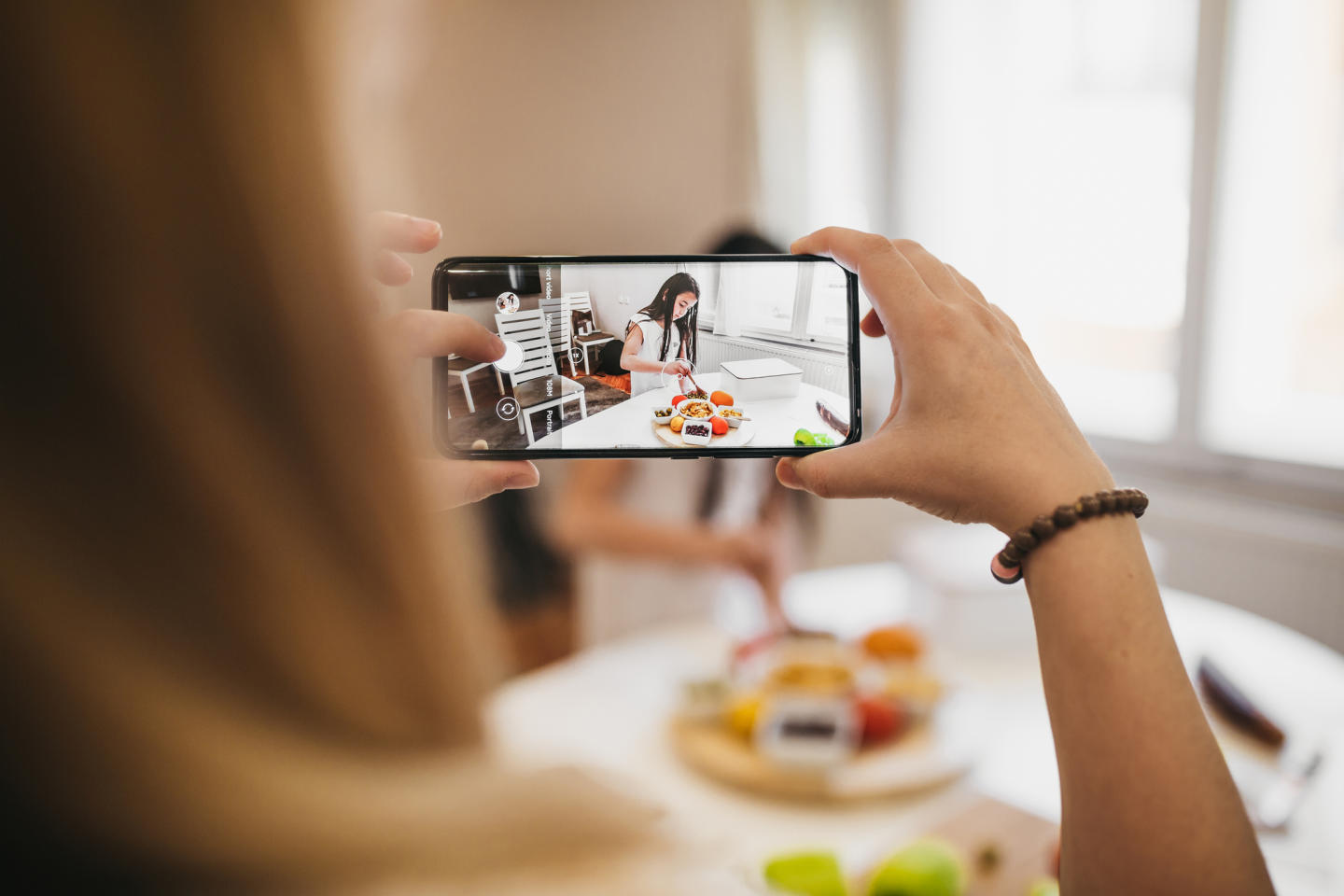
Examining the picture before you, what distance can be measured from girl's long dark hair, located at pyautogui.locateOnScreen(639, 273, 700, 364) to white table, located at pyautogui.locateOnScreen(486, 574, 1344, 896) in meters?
0.41

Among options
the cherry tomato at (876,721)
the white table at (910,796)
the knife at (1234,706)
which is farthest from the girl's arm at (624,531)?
the knife at (1234,706)

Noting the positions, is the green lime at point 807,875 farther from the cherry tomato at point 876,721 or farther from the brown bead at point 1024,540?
the brown bead at point 1024,540

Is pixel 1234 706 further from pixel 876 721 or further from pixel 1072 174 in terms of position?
pixel 1072 174

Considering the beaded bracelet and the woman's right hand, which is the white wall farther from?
the beaded bracelet

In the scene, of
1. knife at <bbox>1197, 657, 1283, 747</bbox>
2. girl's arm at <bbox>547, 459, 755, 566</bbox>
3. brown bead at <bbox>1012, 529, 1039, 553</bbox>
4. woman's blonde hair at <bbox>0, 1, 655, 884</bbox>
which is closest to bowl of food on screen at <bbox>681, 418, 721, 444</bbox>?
brown bead at <bbox>1012, 529, 1039, 553</bbox>

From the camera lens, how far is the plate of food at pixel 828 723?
3.21ft

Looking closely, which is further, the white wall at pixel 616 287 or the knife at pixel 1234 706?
the knife at pixel 1234 706

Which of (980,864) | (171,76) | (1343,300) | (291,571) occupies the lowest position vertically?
(980,864)

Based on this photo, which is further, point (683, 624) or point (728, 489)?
point (728, 489)

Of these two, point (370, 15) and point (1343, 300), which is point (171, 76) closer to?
point (370, 15)

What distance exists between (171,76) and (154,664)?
17 centimetres

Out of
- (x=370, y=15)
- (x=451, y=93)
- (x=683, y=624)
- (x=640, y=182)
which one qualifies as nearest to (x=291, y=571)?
(x=370, y=15)

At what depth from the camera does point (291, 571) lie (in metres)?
0.27

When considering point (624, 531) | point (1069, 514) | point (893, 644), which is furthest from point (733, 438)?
point (624, 531)
